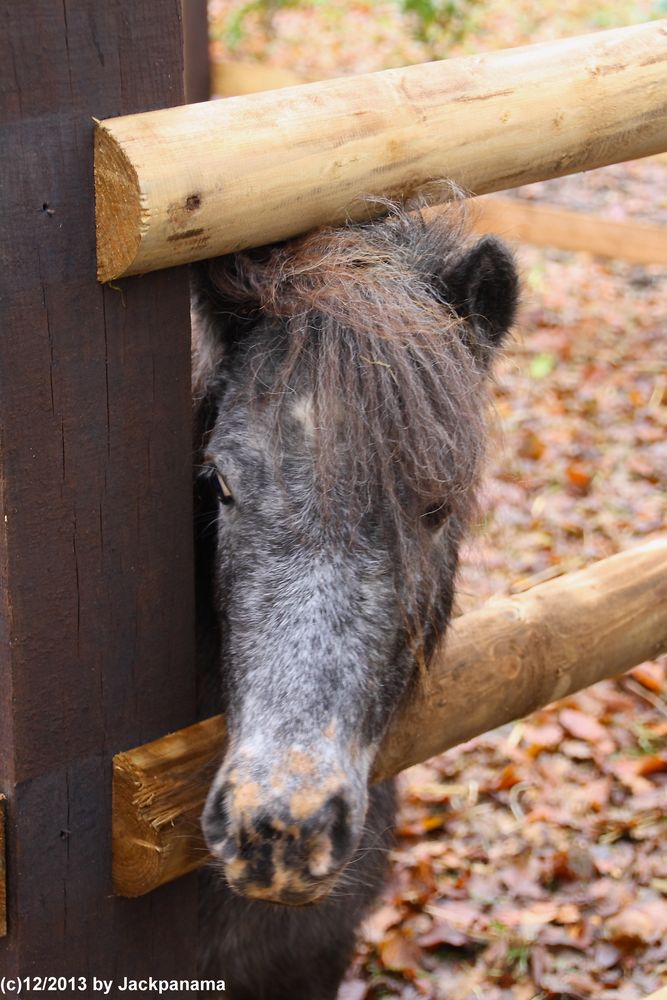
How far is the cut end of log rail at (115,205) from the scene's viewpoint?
5.12 ft

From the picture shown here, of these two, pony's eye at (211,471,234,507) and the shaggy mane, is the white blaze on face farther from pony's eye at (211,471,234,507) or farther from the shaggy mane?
pony's eye at (211,471,234,507)

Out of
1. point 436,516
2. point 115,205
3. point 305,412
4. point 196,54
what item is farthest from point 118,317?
point 196,54

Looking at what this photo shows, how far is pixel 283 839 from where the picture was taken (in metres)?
1.72

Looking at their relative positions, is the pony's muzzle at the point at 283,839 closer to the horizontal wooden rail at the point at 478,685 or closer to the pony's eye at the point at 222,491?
the horizontal wooden rail at the point at 478,685

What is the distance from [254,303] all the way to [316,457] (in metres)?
0.36

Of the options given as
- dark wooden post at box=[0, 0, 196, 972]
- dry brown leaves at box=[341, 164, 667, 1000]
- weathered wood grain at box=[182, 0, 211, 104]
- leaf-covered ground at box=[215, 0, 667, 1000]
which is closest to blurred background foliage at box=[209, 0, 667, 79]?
weathered wood grain at box=[182, 0, 211, 104]

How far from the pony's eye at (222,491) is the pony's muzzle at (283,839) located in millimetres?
562

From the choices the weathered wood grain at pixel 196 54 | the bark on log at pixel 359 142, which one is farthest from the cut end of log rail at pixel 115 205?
the weathered wood grain at pixel 196 54

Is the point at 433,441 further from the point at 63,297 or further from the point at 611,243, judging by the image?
the point at 611,243

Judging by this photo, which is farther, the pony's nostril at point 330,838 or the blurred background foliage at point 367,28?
the blurred background foliage at point 367,28

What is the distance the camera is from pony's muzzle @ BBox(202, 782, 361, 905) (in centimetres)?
171

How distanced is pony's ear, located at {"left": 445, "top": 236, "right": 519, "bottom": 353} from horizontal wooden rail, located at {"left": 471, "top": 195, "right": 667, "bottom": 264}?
16.9 ft

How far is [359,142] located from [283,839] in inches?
45.4

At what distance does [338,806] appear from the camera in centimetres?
177
